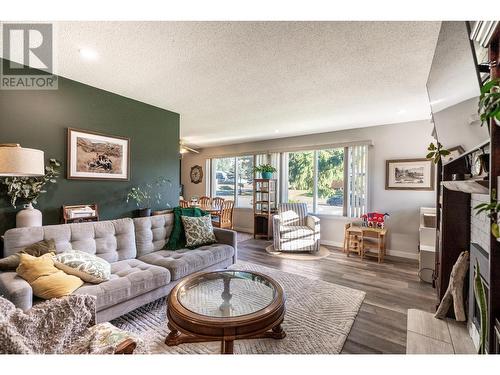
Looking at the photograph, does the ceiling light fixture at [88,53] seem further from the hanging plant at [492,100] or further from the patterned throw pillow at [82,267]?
the hanging plant at [492,100]

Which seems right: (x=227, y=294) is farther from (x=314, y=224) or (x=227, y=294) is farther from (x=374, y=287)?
(x=314, y=224)

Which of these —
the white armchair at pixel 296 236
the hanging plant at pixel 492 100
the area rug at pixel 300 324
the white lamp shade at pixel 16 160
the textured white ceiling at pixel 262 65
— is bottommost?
the area rug at pixel 300 324

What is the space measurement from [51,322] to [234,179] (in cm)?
529

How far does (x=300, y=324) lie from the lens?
194 cm

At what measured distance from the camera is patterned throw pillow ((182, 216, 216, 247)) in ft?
9.30

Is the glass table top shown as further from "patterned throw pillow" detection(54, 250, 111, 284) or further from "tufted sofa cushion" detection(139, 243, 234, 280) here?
"patterned throw pillow" detection(54, 250, 111, 284)

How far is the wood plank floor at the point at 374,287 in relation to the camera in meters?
1.76

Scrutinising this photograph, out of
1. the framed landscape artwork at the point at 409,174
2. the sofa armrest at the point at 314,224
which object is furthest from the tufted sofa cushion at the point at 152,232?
the framed landscape artwork at the point at 409,174

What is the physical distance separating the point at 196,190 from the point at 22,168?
513 centimetres

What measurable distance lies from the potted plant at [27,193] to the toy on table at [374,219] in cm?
446

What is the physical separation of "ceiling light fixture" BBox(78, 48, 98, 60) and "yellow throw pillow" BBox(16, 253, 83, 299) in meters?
1.72

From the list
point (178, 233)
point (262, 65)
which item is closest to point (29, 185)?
point (178, 233)

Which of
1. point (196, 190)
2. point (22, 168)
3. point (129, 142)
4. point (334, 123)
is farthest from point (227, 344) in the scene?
point (196, 190)

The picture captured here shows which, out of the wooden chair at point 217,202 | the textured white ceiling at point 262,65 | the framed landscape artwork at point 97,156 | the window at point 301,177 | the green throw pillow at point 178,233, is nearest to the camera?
the textured white ceiling at point 262,65
